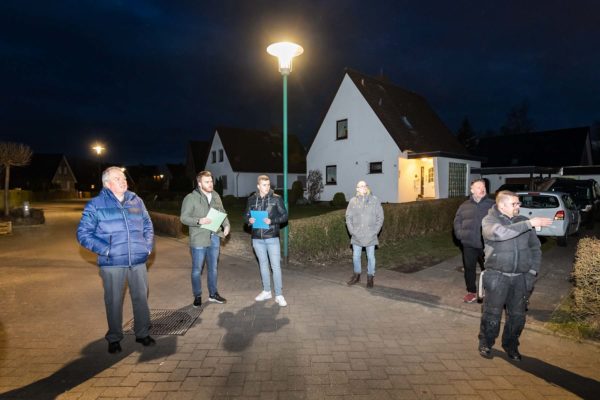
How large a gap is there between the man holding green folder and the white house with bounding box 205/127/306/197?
1117 inches

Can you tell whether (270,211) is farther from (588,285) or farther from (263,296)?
(588,285)

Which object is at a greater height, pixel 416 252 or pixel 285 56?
pixel 285 56

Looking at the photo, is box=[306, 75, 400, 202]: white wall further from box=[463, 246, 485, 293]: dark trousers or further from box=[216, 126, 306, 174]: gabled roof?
box=[463, 246, 485, 293]: dark trousers

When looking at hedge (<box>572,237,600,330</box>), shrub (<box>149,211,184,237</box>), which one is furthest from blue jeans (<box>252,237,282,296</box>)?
shrub (<box>149,211,184,237</box>)

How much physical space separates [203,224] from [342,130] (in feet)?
65.5

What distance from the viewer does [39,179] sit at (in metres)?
60.0

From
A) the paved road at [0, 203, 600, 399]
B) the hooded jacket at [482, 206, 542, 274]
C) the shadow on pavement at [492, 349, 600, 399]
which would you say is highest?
the hooded jacket at [482, 206, 542, 274]

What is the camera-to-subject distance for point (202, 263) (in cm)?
576

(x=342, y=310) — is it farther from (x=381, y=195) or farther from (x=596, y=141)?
(x=596, y=141)

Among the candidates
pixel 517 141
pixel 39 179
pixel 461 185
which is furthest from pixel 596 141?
pixel 39 179

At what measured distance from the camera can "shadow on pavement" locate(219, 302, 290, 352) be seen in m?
4.48

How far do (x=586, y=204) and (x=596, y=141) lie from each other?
4688cm

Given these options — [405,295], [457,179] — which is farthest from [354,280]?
[457,179]

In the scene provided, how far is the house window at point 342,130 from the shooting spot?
23.9 metres
